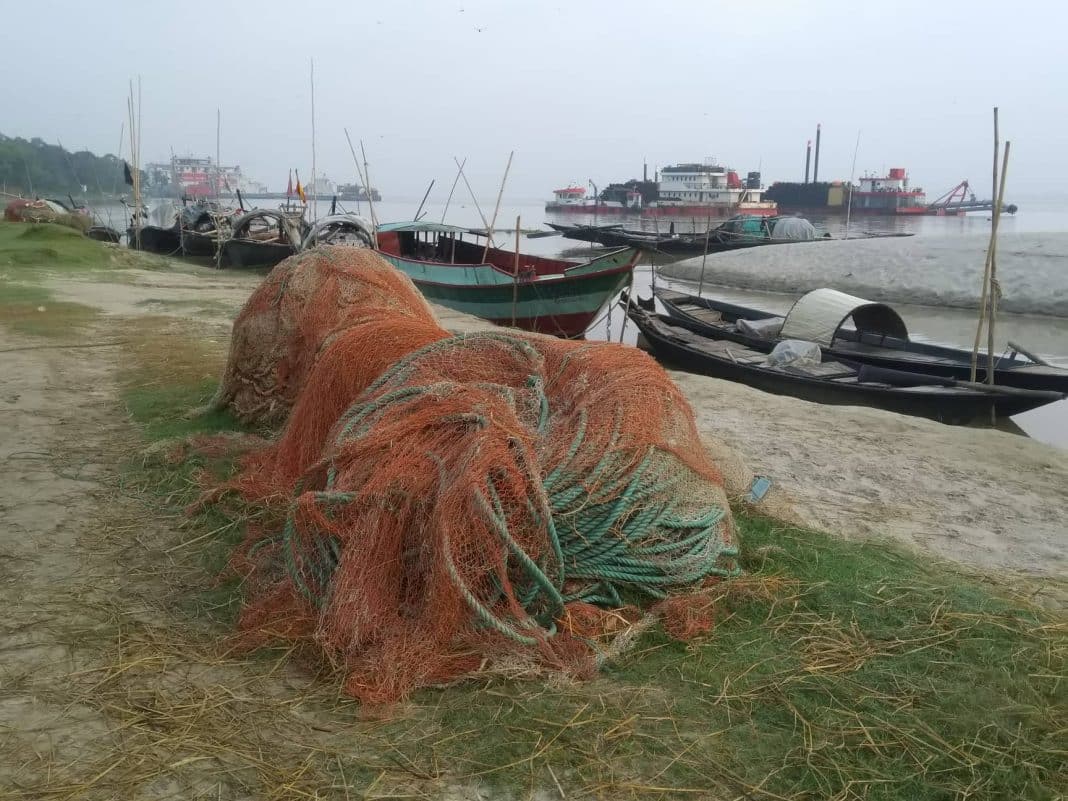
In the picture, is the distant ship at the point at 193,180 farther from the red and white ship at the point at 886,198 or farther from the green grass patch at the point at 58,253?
the red and white ship at the point at 886,198

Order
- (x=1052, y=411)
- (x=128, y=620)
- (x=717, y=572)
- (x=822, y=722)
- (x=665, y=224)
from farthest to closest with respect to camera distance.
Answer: (x=665, y=224), (x=1052, y=411), (x=717, y=572), (x=128, y=620), (x=822, y=722)

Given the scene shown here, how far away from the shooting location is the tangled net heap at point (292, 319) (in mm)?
5957

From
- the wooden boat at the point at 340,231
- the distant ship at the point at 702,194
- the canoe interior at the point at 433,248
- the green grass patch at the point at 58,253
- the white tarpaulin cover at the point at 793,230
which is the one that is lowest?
the green grass patch at the point at 58,253

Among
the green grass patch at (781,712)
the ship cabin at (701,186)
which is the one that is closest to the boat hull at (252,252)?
the green grass patch at (781,712)

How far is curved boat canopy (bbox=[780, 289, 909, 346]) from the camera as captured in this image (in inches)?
464

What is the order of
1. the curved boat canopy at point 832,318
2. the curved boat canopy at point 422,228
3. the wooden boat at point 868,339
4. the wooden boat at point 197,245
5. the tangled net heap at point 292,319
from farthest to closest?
the wooden boat at point 197,245 → the curved boat canopy at point 422,228 → the curved boat canopy at point 832,318 → the wooden boat at point 868,339 → the tangled net heap at point 292,319

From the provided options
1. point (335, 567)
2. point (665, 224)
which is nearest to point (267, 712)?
point (335, 567)

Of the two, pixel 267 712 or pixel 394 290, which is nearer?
pixel 267 712

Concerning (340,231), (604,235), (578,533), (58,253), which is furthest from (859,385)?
(604,235)

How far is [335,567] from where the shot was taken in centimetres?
320

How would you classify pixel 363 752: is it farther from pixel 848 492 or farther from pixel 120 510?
pixel 848 492

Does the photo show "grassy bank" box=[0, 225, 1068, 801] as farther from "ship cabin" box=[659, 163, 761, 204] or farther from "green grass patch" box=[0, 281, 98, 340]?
"ship cabin" box=[659, 163, 761, 204]

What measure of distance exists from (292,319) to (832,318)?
862 centimetres

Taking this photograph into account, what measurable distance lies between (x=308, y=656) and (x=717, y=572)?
6.08 ft
